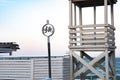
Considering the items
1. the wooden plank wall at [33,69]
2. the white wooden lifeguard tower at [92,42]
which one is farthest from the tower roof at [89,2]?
the wooden plank wall at [33,69]

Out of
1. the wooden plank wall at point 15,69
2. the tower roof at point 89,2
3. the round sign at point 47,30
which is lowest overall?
the wooden plank wall at point 15,69

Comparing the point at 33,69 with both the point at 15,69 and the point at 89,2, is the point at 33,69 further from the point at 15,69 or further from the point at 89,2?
the point at 89,2

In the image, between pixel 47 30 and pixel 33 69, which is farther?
pixel 33 69

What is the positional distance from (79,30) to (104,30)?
0.69 metres

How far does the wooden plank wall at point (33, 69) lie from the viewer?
952cm

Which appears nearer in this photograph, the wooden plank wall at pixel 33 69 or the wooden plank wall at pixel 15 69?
the wooden plank wall at pixel 33 69

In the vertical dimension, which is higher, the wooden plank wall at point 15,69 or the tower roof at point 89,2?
the tower roof at point 89,2

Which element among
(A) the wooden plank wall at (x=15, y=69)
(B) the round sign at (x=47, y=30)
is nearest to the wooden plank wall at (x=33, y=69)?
(A) the wooden plank wall at (x=15, y=69)

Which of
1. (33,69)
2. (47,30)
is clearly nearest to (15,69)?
(33,69)

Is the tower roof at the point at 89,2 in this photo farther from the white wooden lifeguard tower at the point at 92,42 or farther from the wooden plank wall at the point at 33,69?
the wooden plank wall at the point at 33,69

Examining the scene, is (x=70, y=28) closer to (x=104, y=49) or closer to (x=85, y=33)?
(x=85, y=33)

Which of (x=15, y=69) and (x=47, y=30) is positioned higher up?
(x=47, y=30)

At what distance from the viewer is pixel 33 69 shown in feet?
32.5

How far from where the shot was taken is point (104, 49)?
8.43 m
